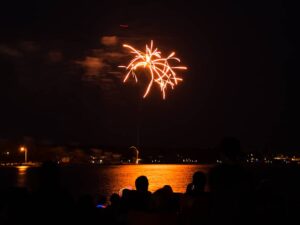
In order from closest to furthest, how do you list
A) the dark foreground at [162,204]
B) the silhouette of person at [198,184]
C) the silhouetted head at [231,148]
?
1. the dark foreground at [162,204]
2. the silhouetted head at [231,148]
3. the silhouette of person at [198,184]

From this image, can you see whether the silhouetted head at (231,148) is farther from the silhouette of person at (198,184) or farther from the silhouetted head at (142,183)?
the silhouetted head at (142,183)

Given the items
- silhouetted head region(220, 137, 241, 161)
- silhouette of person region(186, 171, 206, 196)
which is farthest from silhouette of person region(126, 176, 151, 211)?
silhouetted head region(220, 137, 241, 161)

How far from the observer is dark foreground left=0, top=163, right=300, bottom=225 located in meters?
4.11

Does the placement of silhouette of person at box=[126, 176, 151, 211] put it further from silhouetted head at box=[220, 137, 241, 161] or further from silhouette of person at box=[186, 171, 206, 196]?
silhouetted head at box=[220, 137, 241, 161]

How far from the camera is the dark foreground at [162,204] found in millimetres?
4109

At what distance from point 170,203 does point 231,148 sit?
6.50 ft

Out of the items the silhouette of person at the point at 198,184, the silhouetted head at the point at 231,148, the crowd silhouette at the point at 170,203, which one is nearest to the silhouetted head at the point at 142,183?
the crowd silhouette at the point at 170,203

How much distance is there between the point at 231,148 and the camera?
4.31 metres

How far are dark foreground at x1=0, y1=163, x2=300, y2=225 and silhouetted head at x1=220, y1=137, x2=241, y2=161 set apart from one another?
0.10m

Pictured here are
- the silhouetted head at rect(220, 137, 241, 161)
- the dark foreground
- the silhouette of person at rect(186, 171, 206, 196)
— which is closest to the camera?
the dark foreground

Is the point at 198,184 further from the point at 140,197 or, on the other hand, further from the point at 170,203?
the point at 140,197

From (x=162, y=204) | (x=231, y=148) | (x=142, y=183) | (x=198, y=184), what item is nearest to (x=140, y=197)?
(x=142, y=183)

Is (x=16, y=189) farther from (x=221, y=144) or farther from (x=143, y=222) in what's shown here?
(x=221, y=144)

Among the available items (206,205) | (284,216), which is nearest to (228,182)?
(206,205)
